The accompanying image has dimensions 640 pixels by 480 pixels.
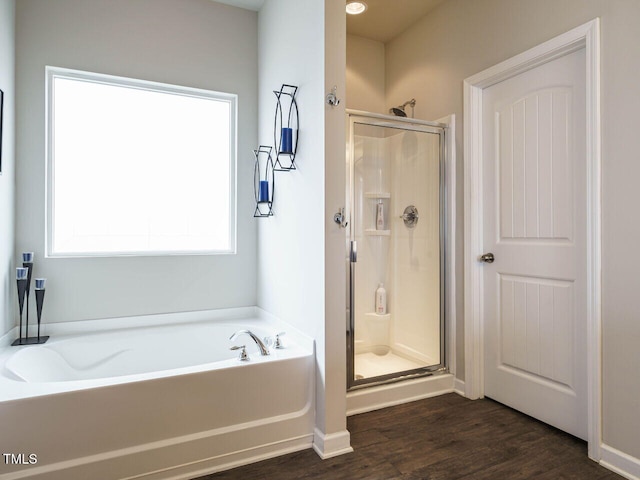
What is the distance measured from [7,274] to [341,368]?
1.96 meters

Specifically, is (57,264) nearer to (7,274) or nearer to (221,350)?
(7,274)

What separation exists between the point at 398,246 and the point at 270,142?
1.18 metres

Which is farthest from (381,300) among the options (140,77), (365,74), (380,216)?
(140,77)

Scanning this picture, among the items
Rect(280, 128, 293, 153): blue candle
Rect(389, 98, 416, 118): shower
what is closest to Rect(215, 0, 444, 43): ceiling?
Rect(389, 98, 416, 118): shower

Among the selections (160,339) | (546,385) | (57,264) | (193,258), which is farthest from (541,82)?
(57,264)

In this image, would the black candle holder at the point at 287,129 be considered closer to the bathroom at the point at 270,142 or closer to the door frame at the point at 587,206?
the bathroom at the point at 270,142

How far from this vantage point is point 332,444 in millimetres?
1975

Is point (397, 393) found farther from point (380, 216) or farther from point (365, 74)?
point (365, 74)

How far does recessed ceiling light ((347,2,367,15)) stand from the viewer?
288 cm

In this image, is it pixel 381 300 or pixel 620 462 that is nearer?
pixel 620 462

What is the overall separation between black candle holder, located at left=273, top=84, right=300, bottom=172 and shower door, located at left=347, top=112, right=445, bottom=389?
404 mm

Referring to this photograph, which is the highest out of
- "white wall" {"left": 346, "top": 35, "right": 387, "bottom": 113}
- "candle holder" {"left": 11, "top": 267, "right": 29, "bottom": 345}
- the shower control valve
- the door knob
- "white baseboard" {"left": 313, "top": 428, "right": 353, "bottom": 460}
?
"white wall" {"left": 346, "top": 35, "right": 387, "bottom": 113}

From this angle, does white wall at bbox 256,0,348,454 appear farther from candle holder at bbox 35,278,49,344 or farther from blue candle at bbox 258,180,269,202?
candle holder at bbox 35,278,49,344

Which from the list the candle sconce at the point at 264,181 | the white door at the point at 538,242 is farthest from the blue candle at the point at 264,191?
the white door at the point at 538,242
